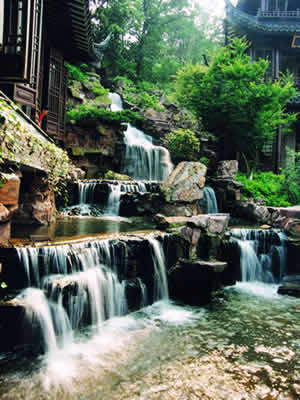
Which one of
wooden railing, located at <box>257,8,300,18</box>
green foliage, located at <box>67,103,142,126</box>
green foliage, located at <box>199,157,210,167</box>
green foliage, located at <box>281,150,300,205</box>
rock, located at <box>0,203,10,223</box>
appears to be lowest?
rock, located at <box>0,203,10,223</box>

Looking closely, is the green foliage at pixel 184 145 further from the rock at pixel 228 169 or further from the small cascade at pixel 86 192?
the small cascade at pixel 86 192

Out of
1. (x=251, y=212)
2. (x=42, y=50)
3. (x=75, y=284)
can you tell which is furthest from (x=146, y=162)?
(x=75, y=284)

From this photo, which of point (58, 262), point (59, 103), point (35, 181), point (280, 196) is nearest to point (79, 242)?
point (58, 262)

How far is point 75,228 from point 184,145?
9.38 meters

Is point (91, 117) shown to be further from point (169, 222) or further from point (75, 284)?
point (75, 284)

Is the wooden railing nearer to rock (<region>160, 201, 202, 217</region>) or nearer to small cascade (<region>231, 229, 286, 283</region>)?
rock (<region>160, 201, 202, 217</region>)

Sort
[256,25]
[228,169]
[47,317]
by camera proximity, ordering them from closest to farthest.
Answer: [47,317] → [228,169] → [256,25]

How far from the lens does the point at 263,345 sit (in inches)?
213

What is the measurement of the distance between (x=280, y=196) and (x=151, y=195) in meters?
7.96

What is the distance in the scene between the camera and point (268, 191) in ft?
53.5

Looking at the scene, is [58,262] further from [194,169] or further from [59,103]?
[59,103]

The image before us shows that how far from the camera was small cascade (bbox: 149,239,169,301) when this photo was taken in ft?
24.5

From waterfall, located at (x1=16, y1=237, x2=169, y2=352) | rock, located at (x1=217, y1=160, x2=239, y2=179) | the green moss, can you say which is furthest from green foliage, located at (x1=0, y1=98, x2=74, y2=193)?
rock, located at (x1=217, y1=160, x2=239, y2=179)

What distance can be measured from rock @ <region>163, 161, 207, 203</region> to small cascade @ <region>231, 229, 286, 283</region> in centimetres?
231
